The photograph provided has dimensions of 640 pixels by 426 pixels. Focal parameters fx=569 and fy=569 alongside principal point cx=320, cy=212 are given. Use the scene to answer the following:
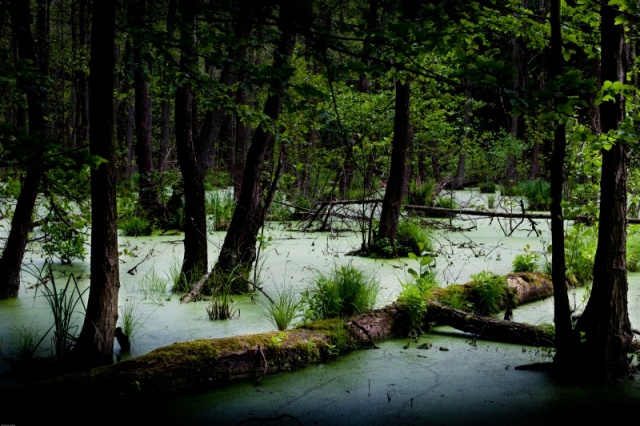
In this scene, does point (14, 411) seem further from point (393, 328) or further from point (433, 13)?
point (433, 13)

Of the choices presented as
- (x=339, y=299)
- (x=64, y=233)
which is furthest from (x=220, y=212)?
(x=339, y=299)

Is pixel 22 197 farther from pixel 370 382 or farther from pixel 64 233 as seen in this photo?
pixel 370 382

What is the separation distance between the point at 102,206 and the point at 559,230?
2.40 metres

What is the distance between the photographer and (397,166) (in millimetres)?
6676

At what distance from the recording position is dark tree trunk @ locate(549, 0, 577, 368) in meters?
2.88

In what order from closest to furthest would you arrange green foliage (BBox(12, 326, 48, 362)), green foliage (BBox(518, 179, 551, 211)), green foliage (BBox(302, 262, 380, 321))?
green foliage (BBox(12, 326, 48, 362))
green foliage (BBox(302, 262, 380, 321))
green foliage (BBox(518, 179, 551, 211))

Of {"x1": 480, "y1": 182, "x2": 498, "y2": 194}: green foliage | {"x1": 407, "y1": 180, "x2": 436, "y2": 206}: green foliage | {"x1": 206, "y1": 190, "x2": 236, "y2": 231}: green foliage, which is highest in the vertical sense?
{"x1": 480, "y1": 182, "x2": 498, "y2": 194}: green foliage

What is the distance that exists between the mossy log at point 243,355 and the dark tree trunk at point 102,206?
1.16ft

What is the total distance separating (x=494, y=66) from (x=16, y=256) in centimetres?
404

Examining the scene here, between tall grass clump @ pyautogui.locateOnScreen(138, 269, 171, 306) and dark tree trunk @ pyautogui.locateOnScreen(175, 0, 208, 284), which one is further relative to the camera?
dark tree trunk @ pyautogui.locateOnScreen(175, 0, 208, 284)

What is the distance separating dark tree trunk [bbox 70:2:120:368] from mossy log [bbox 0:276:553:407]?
0.35m

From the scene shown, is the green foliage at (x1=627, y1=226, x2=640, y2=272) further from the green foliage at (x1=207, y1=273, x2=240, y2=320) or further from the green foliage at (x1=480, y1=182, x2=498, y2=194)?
the green foliage at (x1=480, y1=182, x2=498, y2=194)

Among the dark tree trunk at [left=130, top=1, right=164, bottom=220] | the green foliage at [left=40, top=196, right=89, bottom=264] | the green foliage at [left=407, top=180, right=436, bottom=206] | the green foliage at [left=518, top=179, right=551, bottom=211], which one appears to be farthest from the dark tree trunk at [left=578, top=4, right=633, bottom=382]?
the green foliage at [left=518, top=179, right=551, bottom=211]

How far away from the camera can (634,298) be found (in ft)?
15.7
